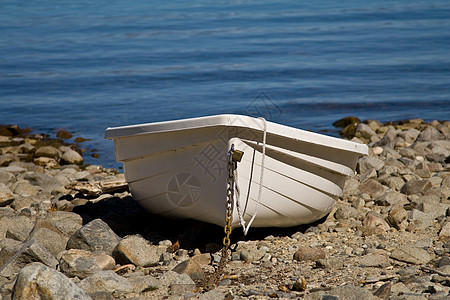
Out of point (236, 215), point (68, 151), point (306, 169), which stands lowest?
point (68, 151)

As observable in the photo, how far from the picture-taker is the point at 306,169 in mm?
4703

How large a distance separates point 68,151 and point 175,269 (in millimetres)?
5445

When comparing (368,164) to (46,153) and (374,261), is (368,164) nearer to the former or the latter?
(374,261)

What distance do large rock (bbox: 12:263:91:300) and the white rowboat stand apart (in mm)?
1470

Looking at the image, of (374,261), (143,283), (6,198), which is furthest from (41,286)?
(6,198)

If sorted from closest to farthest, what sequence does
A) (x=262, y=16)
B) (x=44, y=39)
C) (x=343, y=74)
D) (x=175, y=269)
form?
1. (x=175, y=269)
2. (x=343, y=74)
3. (x=44, y=39)
4. (x=262, y=16)

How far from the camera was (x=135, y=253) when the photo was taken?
459 cm

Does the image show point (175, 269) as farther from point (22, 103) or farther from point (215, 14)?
point (215, 14)

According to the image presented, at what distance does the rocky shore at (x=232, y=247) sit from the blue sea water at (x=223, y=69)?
327cm

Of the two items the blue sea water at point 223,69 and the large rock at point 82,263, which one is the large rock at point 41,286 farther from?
the blue sea water at point 223,69

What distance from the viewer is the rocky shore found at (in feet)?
12.5

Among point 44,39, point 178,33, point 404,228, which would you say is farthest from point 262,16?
point 404,228

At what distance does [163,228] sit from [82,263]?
1225 millimetres

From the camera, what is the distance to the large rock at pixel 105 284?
12.7ft
